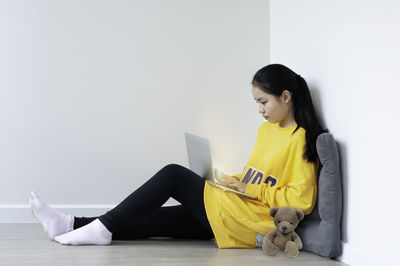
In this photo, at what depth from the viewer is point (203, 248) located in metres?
2.04

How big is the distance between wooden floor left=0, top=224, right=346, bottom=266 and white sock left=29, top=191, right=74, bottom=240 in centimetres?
6

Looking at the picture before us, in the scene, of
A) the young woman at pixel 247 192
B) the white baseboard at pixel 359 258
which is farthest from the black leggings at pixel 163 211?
the white baseboard at pixel 359 258

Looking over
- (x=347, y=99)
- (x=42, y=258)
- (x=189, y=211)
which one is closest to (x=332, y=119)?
(x=347, y=99)

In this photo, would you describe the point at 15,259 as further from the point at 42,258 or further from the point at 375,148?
the point at 375,148

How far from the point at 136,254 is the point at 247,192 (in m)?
0.51

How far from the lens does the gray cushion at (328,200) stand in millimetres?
1880

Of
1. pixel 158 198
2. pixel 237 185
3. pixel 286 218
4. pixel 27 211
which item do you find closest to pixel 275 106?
pixel 237 185

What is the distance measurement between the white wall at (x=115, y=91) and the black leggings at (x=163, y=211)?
650mm

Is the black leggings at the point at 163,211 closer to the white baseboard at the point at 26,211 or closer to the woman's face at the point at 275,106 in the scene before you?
the woman's face at the point at 275,106

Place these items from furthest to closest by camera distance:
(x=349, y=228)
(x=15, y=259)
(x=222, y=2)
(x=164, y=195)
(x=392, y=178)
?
(x=222, y=2)
(x=164, y=195)
(x=349, y=228)
(x=15, y=259)
(x=392, y=178)

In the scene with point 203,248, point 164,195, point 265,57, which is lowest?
point 203,248

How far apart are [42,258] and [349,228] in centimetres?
110

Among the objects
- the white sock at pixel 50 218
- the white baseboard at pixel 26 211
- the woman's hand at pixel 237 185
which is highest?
the woman's hand at pixel 237 185

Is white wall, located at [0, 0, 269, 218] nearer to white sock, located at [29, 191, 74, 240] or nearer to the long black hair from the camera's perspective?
white sock, located at [29, 191, 74, 240]
